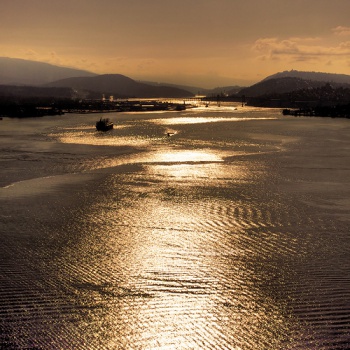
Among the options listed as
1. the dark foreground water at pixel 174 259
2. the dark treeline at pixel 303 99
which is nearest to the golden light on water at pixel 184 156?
the dark foreground water at pixel 174 259

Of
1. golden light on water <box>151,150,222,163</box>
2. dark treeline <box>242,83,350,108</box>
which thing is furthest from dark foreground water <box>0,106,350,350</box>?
dark treeline <box>242,83,350,108</box>

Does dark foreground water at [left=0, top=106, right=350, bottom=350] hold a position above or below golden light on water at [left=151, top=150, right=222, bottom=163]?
below

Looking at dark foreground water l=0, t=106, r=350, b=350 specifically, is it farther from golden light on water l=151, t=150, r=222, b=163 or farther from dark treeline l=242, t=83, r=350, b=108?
dark treeline l=242, t=83, r=350, b=108

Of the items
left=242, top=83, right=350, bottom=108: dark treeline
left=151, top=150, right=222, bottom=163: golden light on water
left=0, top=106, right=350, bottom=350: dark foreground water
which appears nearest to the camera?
left=0, top=106, right=350, bottom=350: dark foreground water

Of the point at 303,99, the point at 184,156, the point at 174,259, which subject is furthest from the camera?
the point at 303,99

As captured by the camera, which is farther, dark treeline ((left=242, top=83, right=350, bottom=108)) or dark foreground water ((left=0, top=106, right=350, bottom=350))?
dark treeline ((left=242, top=83, right=350, bottom=108))

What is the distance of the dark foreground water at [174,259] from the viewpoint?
7531 mm

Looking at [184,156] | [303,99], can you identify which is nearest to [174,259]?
[184,156]

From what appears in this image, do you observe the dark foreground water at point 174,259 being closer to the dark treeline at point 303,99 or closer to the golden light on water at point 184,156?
the golden light on water at point 184,156

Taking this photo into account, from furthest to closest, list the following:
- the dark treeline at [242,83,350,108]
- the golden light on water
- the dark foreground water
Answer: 1. the dark treeline at [242,83,350,108]
2. the golden light on water
3. the dark foreground water

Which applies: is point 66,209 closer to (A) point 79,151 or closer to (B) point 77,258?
(B) point 77,258

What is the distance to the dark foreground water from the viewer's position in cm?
753

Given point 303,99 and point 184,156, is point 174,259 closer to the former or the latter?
point 184,156

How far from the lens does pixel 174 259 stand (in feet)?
→ 34.5
